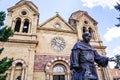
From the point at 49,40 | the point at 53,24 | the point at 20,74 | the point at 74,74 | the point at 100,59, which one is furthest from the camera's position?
the point at 53,24

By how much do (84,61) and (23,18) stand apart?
16.0 meters

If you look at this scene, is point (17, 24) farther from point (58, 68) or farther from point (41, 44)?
point (58, 68)

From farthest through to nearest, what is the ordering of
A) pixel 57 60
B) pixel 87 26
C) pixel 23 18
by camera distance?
1. pixel 87 26
2. pixel 23 18
3. pixel 57 60

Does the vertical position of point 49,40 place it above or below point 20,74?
above

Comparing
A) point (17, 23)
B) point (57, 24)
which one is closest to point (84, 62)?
point (57, 24)

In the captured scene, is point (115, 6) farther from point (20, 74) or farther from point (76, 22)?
point (20, 74)

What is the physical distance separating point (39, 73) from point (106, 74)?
787cm

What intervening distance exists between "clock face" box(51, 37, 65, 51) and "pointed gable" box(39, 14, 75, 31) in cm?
157

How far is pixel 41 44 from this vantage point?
1791 cm

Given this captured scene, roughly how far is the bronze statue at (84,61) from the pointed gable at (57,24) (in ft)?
48.5

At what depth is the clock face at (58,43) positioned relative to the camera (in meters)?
18.2

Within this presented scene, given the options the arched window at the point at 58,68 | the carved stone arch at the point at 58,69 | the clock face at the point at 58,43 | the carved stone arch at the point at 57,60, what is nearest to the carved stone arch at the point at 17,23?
the clock face at the point at 58,43

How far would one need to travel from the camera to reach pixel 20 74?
15438 mm

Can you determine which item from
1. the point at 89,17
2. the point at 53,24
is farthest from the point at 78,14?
the point at 53,24
